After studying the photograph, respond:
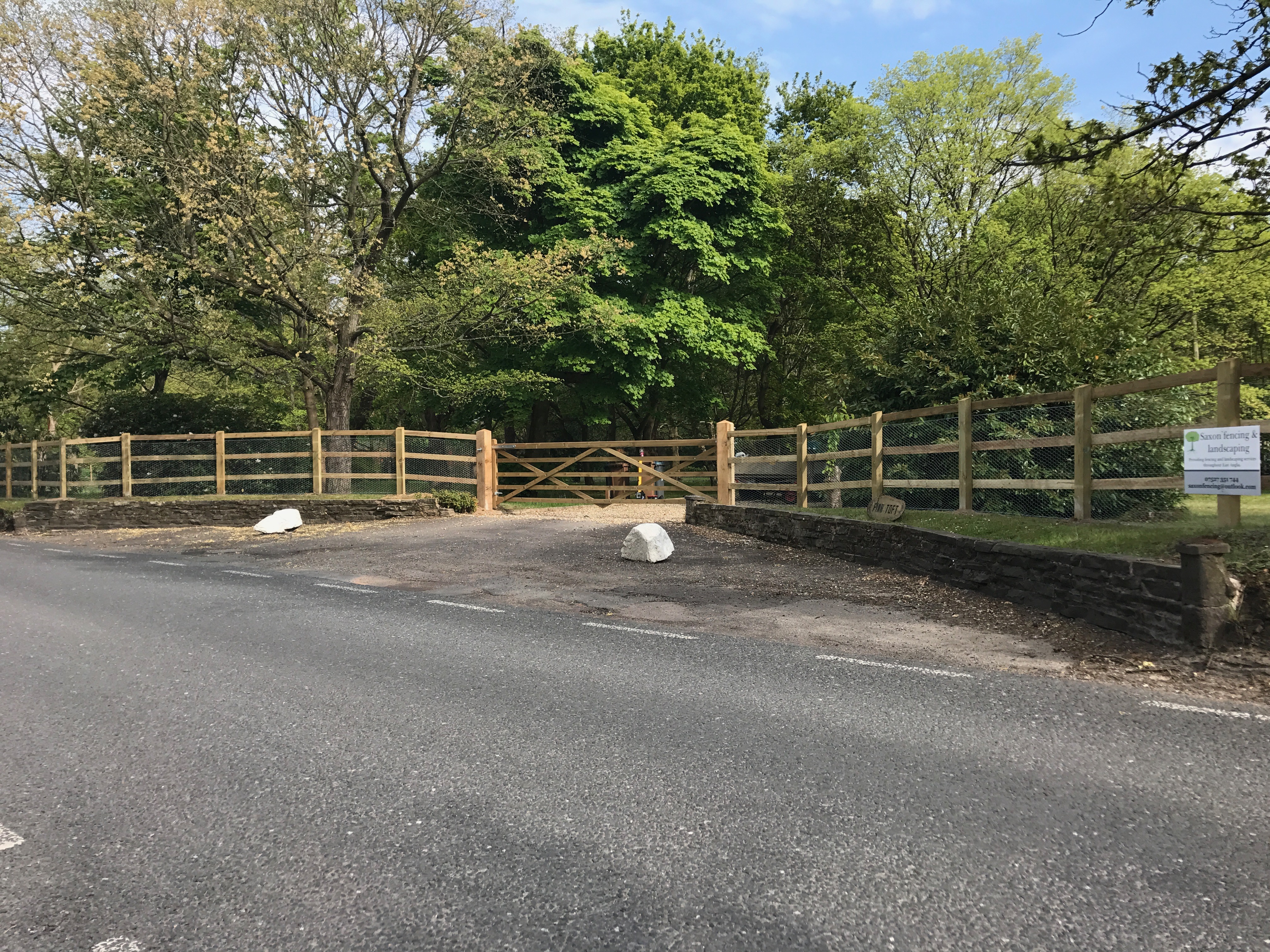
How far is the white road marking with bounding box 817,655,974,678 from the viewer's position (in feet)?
17.7

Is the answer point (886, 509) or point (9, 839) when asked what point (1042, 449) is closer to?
point (886, 509)

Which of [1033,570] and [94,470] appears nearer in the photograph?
[1033,570]

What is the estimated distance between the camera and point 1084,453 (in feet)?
25.9

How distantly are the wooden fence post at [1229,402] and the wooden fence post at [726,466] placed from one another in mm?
10183

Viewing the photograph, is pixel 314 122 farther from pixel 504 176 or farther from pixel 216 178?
pixel 504 176

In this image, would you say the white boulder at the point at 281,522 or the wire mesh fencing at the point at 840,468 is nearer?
the wire mesh fencing at the point at 840,468

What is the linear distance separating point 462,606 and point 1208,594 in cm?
620

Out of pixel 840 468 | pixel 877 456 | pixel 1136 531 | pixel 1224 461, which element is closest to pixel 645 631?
pixel 1136 531

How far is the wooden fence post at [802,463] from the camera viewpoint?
14070 mm

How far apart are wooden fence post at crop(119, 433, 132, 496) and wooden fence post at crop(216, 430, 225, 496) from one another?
240cm

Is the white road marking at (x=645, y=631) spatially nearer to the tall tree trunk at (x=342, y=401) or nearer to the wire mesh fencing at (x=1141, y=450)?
the wire mesh fencing at (x=1141, y=450)

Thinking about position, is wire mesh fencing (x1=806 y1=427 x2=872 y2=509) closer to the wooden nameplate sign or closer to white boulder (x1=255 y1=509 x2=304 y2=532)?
the wooden nameplate sign

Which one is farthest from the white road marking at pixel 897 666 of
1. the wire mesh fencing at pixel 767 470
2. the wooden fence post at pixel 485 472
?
the wooden fence post at pixel 485 472

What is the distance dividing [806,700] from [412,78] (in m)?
20.2
